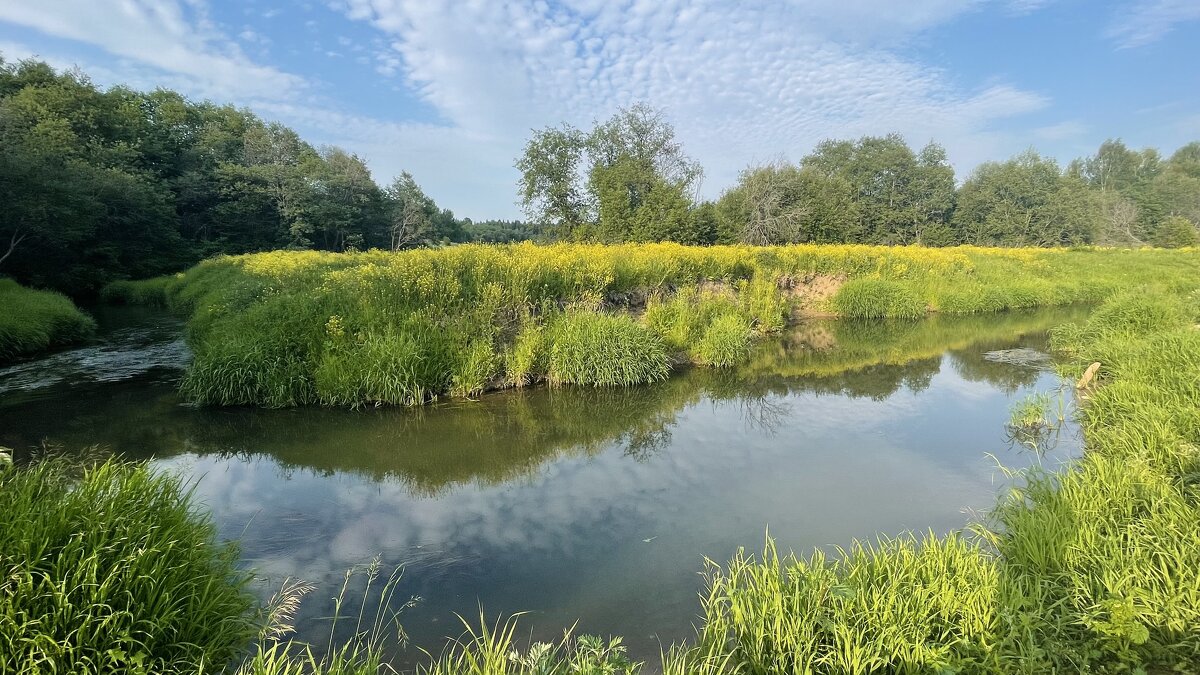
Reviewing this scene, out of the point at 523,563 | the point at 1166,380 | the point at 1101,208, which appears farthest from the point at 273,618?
the point at 1101,208

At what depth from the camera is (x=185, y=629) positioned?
286 centimetres

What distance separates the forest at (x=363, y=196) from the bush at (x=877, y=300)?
762cm

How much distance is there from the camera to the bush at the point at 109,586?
2305mm

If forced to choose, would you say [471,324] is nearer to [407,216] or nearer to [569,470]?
[569,470]

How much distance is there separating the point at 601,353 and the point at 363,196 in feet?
139

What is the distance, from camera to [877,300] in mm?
18266

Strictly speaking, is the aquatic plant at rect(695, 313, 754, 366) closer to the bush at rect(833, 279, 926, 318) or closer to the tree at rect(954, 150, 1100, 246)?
the bush at rect(833, 279, 926, 318)

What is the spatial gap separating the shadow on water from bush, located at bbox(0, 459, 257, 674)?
721 mm

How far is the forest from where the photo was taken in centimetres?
2250

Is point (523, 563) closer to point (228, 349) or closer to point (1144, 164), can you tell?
point (228, 349)

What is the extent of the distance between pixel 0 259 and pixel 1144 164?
106 meters

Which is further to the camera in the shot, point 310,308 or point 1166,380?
point 310,308

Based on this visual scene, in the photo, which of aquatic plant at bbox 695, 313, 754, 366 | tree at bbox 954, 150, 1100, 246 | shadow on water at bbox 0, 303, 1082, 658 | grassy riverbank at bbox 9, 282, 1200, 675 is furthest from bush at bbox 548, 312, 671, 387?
tree at bbox 954, 150, 1100, 246

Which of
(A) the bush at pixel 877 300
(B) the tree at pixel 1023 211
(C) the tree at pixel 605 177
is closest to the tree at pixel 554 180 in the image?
(C) the tree at pixel 605 177
